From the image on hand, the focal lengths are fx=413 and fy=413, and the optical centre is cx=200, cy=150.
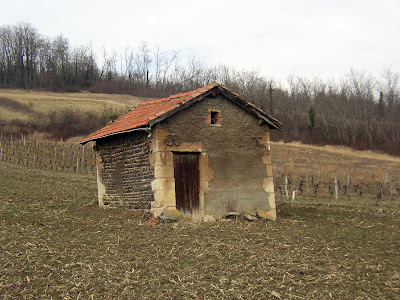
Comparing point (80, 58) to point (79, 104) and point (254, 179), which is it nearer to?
point (79, 104)

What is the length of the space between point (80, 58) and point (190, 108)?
68.1 metres

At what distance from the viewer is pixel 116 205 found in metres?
13.4

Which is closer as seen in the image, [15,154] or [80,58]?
[15,154]

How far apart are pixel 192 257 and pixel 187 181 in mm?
3989

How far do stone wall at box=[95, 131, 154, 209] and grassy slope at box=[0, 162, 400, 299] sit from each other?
64cm

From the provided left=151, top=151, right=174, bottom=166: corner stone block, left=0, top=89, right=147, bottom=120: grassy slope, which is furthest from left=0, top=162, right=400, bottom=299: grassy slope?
left=0, top=89, right=147, bottom=120: grassy slope

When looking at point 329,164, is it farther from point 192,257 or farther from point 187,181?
point 192,257

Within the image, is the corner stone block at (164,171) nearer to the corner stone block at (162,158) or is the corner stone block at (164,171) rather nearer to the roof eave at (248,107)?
the corner stone block at (162,158)

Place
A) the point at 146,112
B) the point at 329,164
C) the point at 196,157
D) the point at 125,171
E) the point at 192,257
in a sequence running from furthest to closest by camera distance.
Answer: the point at 329,164 < the point at 146,112 < the point at 125,171 < the point at 196,157 < the point at 192,257

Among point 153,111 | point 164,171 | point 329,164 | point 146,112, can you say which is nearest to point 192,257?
point 164,171

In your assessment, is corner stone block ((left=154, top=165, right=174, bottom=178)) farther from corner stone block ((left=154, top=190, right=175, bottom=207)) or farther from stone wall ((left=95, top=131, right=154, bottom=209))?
corner stone block ((left=154, top=190, right=175, bottom=207))

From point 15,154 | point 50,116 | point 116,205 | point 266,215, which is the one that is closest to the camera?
point 266,215

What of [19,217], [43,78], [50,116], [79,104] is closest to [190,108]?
[19,217]

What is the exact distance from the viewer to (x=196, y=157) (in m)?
12.0
